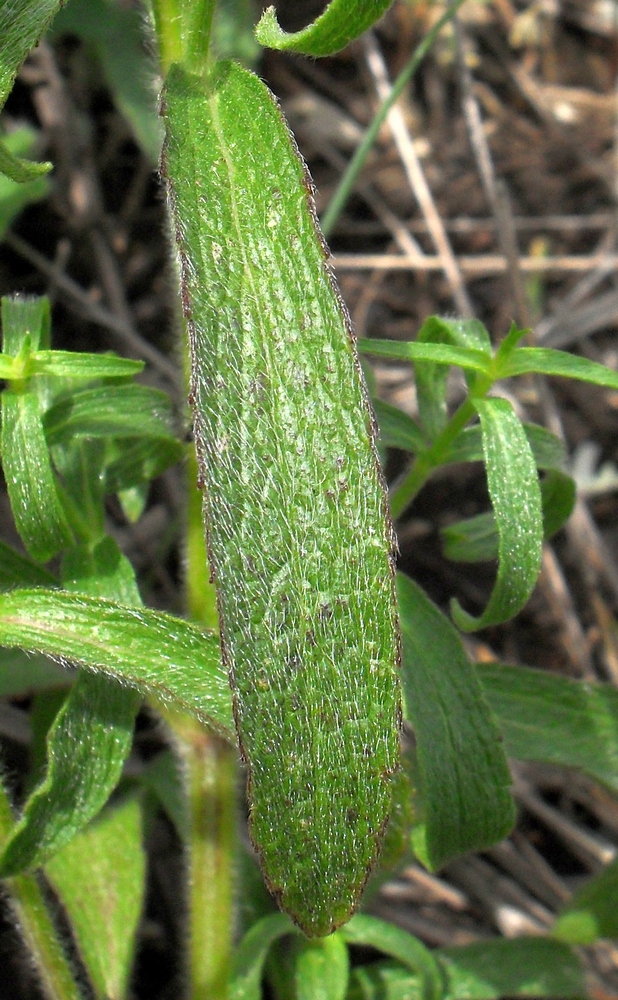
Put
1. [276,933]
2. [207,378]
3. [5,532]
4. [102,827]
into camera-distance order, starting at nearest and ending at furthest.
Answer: [207,378]
[276,933]
[102,827]
[5,532]

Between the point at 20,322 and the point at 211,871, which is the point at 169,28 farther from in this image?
the point at 211,871

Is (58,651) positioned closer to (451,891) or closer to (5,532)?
(5,532)

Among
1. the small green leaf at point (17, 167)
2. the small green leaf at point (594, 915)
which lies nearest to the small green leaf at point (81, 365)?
the small green leaf at point (17, 167)

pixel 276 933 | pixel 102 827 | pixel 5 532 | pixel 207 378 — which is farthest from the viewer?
pixel 5 532

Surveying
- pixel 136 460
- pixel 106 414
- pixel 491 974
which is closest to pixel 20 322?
pixel 106 414

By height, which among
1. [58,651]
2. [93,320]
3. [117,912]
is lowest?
[117,912]

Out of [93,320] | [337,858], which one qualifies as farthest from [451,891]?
[93,320]

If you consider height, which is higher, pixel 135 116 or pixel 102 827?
pixel 135 116
